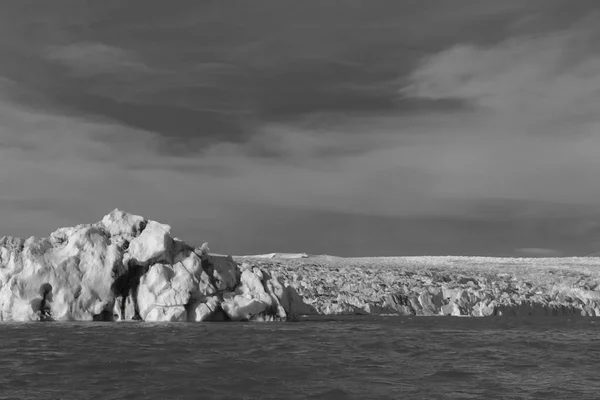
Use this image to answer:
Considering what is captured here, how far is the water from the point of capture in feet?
48.4

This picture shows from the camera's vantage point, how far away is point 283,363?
61.2 ft

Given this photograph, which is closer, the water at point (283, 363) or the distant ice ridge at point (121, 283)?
the water at point (283, 363)

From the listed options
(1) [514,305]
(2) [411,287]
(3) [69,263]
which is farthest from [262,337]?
(1) [514,305]

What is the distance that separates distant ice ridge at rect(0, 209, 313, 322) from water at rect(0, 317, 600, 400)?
232 centimetres

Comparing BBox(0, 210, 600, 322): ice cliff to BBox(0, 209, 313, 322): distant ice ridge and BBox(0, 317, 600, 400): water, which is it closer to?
BBox(0, 209, 313, 322): distant ice ridge

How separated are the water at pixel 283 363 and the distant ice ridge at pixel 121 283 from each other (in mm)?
2315

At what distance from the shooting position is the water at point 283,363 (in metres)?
14.8

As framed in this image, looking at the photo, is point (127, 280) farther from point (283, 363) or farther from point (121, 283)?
point (283, 363)

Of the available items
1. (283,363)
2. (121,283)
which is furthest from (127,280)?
(283,363)

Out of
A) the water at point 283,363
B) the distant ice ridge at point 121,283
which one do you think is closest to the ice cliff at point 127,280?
the distant ice ridge at point 121,283

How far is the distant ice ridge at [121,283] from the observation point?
99.8ft

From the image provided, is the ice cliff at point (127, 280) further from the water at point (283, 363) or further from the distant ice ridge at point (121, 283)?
the water at point (283, 363)

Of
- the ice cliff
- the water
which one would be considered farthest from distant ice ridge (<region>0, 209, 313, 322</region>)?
the water

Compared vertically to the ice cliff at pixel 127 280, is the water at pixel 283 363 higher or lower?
lower
